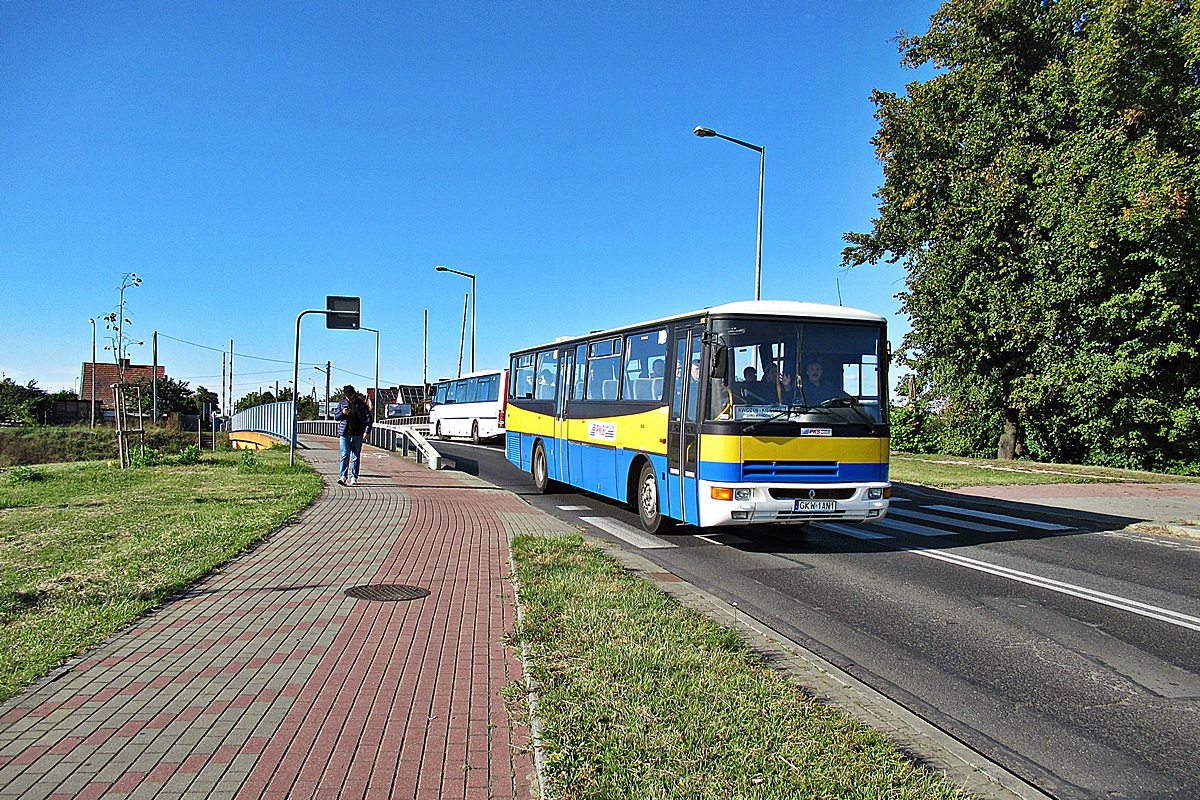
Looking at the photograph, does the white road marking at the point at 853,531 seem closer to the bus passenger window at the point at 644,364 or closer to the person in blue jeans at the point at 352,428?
the bus passenger window at the point at 644,364

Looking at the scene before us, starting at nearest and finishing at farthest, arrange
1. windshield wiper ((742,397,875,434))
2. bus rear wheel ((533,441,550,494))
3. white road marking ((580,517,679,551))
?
windshield wiper ((742,397,875,434)) → white road marking ((580,517,679,551)) → bus rear wheel ((533,441,550,494))

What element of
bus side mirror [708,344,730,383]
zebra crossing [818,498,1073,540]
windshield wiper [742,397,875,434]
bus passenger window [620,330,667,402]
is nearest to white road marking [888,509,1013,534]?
zebra crossing [818,498,1073,540]

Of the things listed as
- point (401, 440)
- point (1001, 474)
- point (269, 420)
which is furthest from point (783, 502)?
point (269, 420)

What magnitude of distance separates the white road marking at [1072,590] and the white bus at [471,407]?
2352 cm

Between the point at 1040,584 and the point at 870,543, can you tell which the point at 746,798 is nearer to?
the point at 1040,584

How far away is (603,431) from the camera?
13594 mm

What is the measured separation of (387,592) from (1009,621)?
5.03m

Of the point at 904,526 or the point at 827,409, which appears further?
the point at 904,526

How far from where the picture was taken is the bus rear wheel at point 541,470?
16812 millimetres

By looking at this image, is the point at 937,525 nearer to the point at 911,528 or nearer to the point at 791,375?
the point at 911,528

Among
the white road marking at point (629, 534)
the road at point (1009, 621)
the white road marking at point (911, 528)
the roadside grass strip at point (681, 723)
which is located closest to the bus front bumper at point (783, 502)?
the road at point (1009, 621)

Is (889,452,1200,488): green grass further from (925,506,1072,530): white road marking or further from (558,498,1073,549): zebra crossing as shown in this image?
(558,498,1073,549): zebra crossing

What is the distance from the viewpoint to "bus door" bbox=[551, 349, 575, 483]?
15469 mm

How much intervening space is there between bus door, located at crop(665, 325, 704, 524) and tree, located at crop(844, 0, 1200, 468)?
58.3ft
